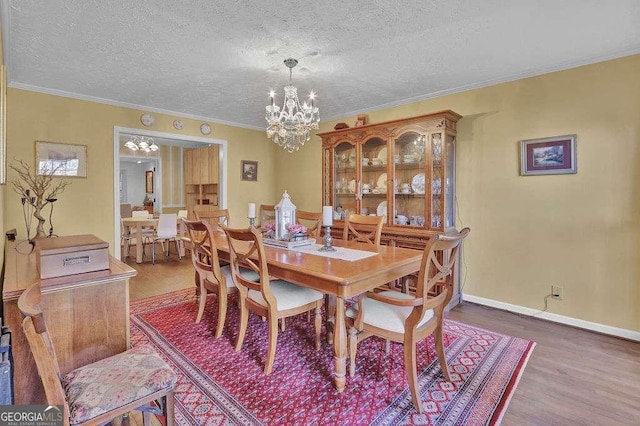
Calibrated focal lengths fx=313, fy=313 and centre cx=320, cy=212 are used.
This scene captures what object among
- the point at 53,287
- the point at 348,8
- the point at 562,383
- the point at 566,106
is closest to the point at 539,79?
the point at 566,106

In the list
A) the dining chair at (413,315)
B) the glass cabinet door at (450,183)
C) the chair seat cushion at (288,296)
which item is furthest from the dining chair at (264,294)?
the glass cabinet door at (450,183)

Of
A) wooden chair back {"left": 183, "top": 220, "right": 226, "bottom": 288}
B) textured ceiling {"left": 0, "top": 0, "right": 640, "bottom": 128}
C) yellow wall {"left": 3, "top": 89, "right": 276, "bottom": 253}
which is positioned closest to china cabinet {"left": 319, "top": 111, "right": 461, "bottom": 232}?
textured ceiling {"left": 0, "top": 0, "right": 640, "bottom": 128}

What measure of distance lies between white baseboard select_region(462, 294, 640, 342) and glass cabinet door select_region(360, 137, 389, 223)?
4.60ft

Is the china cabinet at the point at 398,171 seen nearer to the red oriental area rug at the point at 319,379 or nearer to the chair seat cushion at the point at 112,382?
the red oriental area rug at the point at 319,379

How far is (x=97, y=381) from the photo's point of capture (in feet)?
3.94

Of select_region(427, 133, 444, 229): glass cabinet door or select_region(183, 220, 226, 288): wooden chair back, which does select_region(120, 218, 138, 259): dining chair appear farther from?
select_region(427, 133, 444, 229): glass cabinet door

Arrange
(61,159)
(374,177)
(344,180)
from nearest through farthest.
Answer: (61,159) < (374,177) < (344,180)

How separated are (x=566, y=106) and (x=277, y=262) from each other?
2934mm

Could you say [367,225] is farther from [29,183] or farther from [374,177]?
[29,183]

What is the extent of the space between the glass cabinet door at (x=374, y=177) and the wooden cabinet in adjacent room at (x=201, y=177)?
11.1ft

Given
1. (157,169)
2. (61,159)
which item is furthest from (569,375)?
(157,169)

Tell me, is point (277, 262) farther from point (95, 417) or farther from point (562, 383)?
point (562, 383)

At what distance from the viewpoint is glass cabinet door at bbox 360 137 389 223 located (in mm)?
3793

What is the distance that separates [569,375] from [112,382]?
8.56 feet
